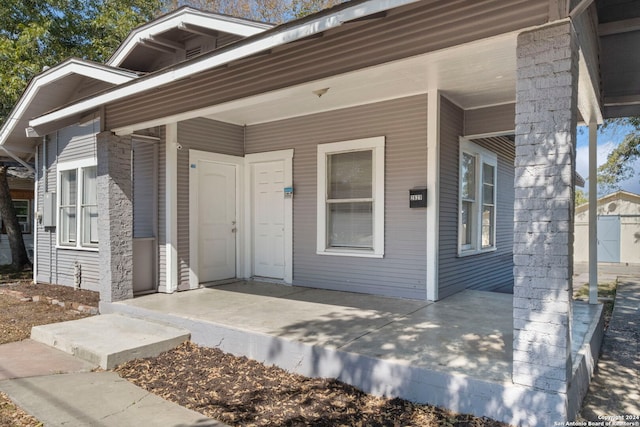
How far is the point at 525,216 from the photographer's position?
2.74m

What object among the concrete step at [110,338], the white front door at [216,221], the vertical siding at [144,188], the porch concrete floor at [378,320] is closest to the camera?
the porch concrete floor at [378,320]

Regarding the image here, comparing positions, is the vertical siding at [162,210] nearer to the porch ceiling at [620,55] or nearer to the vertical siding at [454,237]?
the vertical siding at [454,237]

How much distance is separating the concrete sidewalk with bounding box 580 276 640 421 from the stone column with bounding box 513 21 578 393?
87 cm

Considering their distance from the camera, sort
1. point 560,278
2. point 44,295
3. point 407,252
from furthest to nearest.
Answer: point 44,295 → point 407,252 → point 560,278

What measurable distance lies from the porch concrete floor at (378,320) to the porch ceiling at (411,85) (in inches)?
92.6

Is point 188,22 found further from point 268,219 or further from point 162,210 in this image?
point 268,219

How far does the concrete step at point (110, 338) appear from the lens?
424 centimetres

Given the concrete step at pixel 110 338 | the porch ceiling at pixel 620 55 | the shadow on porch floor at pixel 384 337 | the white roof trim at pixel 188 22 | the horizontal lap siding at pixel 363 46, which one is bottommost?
the concrete step at pixel 110 338

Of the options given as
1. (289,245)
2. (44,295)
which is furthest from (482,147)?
(44,295)

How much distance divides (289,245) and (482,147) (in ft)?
11.9

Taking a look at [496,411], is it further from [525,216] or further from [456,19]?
[456,19]

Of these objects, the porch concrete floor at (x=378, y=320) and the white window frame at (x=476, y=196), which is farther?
the white window frame at (x=476, y=196)

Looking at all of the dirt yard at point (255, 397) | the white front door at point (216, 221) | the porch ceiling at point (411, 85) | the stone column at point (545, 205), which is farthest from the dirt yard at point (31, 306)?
the stone column at point (545, 205)

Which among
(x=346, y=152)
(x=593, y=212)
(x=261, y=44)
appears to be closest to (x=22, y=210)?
(x=346, y=152)
